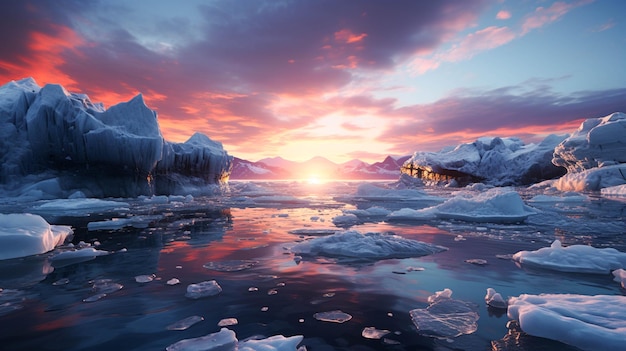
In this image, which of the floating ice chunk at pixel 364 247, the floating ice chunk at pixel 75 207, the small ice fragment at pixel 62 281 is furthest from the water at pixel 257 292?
the floating ice chunk at pixel 75 207

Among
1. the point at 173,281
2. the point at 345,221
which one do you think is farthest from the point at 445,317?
the point at 345,221

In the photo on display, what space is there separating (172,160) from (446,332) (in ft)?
109

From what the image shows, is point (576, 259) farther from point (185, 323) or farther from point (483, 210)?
point (483, 210)

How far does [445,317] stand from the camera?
3518mm

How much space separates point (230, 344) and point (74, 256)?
5.76 m

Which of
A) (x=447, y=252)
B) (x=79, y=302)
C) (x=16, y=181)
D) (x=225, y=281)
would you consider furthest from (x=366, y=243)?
(x=16, y=181)

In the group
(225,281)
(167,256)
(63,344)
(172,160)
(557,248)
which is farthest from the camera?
(172,160)

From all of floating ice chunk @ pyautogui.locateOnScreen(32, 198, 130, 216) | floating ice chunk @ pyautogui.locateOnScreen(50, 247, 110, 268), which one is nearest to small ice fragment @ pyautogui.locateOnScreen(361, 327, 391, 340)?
floating ice chunk @ pyautogui.locateOnScreen(50, 247, 110, 268)

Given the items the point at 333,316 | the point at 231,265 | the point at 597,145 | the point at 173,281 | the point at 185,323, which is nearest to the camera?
the point at 185,323

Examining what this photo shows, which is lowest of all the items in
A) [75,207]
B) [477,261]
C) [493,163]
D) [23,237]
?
[477,261]

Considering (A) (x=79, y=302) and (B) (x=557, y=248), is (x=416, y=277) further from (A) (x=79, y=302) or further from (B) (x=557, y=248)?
(A) (x=79, y=302)

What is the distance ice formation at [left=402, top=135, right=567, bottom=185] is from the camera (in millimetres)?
51375

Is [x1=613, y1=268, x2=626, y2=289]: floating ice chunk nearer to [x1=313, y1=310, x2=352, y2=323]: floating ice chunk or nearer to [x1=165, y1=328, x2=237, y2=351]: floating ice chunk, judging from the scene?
[x1=313, y1=310, x2=352, y2=323]: floating ice chunk

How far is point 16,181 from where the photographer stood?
2392cm
